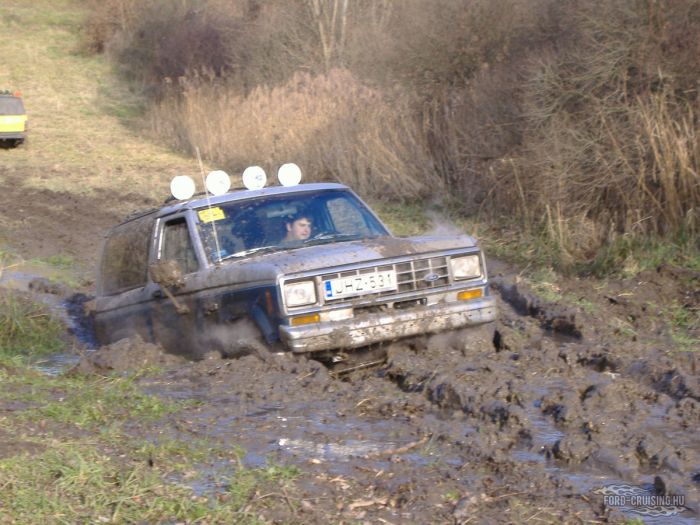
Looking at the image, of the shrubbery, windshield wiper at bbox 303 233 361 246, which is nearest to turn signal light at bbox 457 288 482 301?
windshield wiper at bbox 303 233 361 246

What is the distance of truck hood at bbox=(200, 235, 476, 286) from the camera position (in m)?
6.86

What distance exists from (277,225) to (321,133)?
11.2m

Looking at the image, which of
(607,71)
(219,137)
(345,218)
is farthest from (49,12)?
(345,218)

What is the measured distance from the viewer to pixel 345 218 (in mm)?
8227

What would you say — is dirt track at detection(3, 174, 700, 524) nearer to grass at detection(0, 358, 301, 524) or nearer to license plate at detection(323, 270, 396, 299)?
grass at detection(0, 358, 301, 524)

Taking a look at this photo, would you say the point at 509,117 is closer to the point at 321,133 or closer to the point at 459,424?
the point at 321,133

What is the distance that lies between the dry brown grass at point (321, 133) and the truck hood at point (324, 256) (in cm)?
901

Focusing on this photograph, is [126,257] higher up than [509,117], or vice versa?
[509,117]

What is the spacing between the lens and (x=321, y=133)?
1884 cm

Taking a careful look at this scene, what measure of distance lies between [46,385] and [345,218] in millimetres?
2721

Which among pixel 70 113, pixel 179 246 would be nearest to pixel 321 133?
pixel 179 246

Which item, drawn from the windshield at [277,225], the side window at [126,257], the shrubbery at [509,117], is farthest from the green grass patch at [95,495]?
the shrubbery at [509,117]

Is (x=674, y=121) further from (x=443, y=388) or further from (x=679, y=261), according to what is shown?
(x=443, y=388)

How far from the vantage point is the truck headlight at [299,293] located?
673 centimetres
